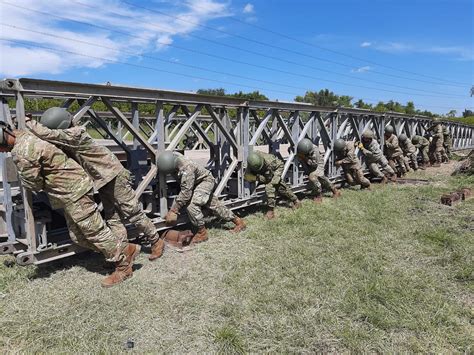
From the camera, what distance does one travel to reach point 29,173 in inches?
163

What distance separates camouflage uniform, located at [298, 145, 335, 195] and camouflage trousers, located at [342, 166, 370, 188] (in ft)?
5.18

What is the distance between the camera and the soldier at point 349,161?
1044 cm

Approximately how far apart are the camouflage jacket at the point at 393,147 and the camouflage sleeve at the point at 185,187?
945 cm

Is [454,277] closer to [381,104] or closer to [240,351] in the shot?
[240,351]

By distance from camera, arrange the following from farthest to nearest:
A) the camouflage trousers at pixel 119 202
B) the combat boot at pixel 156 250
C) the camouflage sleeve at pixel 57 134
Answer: the combat boot at pixel 156 250 < the camouflage trousers at pixel 119 202 < the camouflage sleeve at pixel 57 134

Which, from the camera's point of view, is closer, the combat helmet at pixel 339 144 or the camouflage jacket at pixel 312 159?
the camouflage jacket at pixel 312 159

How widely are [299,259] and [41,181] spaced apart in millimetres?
3401

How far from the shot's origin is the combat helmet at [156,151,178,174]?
5.76 meters

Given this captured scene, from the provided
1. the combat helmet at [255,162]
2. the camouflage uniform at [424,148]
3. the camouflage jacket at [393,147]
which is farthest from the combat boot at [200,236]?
the camouflage uniform at [424,148]

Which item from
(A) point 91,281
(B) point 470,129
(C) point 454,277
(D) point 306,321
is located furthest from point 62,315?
(B) point 470,129

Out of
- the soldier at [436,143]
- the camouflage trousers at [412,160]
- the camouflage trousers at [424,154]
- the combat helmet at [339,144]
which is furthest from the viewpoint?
the soldier at [436,143]

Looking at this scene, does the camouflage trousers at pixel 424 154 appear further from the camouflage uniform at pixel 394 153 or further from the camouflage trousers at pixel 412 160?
the camouflage uniform at pixel 394 153

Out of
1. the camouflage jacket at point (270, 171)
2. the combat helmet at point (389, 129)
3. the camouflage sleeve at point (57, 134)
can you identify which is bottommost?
the camouflage jacket at point (270, 171)

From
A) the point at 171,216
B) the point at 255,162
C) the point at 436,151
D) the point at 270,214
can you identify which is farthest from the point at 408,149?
the point at 171,216
